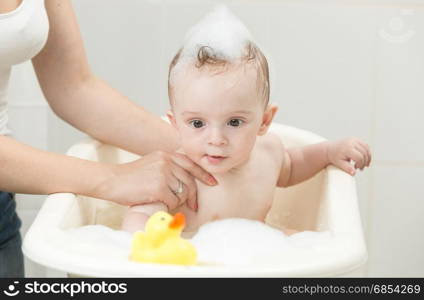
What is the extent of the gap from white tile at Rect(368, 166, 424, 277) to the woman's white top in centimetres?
95

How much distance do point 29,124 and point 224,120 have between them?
0.80 m

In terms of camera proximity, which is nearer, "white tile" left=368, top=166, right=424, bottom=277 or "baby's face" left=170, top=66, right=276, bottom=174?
"baby's face" left=170, top=66, right=276, bottom=174

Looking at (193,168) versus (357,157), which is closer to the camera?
(193,168)

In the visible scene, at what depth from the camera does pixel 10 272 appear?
4.36 feet

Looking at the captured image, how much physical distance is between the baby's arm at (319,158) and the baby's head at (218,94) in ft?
A: 0.64

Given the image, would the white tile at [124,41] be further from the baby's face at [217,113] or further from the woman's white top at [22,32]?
the baby's face at [217,113]

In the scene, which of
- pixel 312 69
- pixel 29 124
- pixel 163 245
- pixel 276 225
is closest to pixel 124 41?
pixel 29 124

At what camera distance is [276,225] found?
144cm

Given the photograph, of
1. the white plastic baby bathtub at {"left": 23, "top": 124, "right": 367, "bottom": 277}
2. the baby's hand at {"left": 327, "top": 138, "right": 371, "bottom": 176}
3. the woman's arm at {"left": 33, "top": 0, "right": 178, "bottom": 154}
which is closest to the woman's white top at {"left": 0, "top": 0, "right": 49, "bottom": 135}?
the woman's arm at {"left": 33, "top": 0, "right": 178, "bottom": 154}

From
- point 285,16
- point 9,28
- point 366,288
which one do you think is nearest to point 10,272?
point 9,28

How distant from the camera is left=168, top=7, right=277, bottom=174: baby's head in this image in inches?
43.5

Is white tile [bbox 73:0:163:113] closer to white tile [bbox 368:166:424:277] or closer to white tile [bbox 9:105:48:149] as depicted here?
white tile [bbox 9:105:48:149]

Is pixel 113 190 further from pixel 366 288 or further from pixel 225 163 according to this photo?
pixel 366 288

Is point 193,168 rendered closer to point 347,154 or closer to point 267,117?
point 267,117
